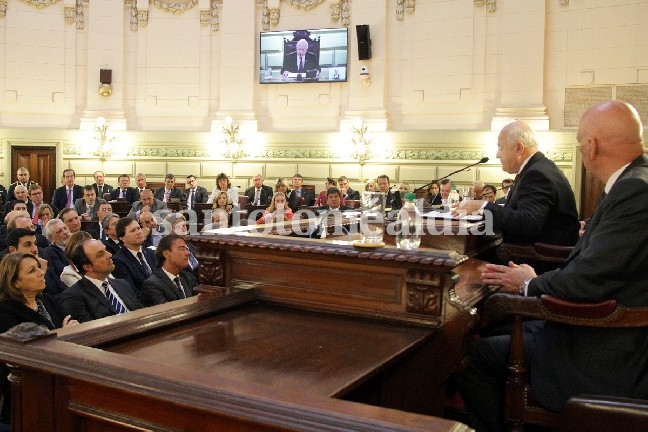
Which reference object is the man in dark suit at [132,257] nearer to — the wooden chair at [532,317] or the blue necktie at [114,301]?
Answer: the blue necktie at [114,301]

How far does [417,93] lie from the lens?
1134 cm

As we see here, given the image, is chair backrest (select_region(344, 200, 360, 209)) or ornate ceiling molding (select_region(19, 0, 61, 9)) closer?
chair backrest (select_region(344, 200, 360, 209))

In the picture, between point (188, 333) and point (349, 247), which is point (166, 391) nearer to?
point (188, 333)

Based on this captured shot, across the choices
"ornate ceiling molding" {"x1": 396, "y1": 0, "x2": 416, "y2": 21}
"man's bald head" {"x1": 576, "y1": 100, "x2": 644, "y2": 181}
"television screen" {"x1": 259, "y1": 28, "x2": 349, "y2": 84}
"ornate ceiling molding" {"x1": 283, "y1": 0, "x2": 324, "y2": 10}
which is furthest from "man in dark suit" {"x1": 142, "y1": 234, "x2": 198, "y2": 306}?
"ornate ceiling molding" {"x1": 283, "y1": 0, "x2": 324, "y2": 10}

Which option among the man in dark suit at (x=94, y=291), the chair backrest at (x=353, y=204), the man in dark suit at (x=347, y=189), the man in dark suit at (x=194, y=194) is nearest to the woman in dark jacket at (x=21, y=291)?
the man in dark suit at (x=94, y=291)

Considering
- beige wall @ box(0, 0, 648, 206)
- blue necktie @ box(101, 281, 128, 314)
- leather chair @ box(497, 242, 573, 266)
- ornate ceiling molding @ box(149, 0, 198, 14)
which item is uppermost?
ornate ceiling molding @ box(149, 0, 198, 14)

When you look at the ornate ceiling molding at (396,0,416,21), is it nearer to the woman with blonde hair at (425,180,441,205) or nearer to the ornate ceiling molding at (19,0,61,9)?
the woman with blonde hair at (425,180,441,205)

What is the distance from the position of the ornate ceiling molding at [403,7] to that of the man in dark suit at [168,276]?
847 cm

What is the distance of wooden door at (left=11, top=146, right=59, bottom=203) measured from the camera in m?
12.8

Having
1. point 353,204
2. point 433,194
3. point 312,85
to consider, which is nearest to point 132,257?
point 353,204

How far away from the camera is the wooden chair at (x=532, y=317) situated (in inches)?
75.8

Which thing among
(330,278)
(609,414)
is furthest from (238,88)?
(609,414)

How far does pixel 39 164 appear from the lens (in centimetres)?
1302

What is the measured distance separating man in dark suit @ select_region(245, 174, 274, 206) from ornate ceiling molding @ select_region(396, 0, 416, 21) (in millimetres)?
3844
